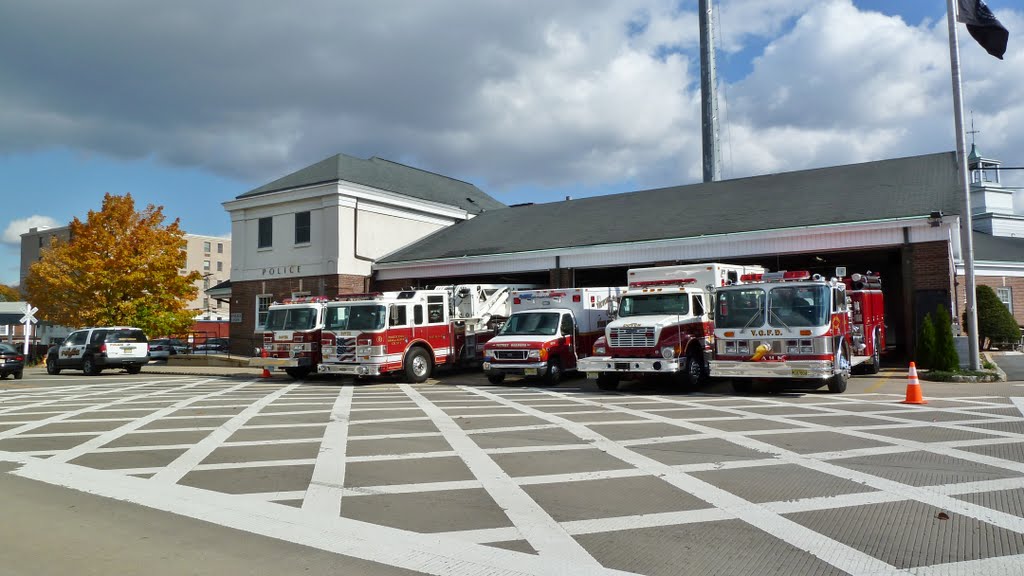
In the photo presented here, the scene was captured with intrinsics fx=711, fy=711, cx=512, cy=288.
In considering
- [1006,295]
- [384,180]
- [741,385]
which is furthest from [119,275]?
[1006,295]

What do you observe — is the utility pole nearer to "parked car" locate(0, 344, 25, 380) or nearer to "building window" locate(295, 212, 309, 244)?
"building window" locate(295, 212, 309, 244)

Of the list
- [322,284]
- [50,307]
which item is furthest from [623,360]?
[50,307]

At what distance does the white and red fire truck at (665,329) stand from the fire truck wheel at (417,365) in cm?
540

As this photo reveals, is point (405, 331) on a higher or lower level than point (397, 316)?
lower

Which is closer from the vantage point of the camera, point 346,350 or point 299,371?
point 346,350

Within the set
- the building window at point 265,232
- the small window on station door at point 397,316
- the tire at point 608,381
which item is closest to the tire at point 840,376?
the tire at point 608,381

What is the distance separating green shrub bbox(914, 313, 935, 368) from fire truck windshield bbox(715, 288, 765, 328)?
6.66 metres

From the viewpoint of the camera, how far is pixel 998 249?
1537 inches

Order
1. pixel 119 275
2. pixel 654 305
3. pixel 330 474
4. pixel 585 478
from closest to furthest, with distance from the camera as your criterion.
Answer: pixel 585 478, pixel 330 474, pixel 654 305, pixel 119 275

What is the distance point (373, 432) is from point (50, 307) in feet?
100

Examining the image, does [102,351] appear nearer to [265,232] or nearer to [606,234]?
[265,232]

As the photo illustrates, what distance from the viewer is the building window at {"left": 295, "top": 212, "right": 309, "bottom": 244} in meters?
32.1

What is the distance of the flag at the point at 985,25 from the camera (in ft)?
58.5

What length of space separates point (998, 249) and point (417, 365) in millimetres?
35151
